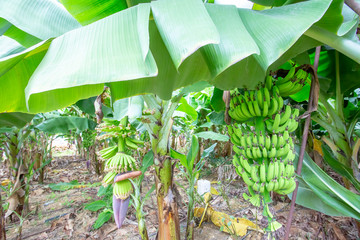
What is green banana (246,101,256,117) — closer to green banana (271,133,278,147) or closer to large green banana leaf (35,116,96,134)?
Answer: green banana (271,133,278,147)

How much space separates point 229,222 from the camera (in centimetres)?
136

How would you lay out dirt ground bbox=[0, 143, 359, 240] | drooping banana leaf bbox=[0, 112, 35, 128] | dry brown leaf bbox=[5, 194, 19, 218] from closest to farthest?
drooping banana leaf bbox=[0, 112, 35, 128] → dirt ground bbox=[0, 143, 359, 240] → dry brown leaf bbox=[5, 194, 19, 218]

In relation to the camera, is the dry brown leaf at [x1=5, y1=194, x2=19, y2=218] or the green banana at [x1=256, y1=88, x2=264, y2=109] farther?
the dry brown leaf at [x1=5, y1=194, x2=19, y2=218]

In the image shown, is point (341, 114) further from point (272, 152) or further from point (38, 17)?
point (38, 17)

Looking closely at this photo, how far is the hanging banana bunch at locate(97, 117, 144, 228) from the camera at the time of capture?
92 cm

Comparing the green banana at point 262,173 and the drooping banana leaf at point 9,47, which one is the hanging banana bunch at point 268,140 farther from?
the drooping banana leaf at point 9,47

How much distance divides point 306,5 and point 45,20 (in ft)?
3.55

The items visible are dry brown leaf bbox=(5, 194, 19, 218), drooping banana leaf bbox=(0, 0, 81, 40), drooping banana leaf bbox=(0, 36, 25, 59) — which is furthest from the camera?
dry brown leaf bbox=(5, 194, 19, 218)

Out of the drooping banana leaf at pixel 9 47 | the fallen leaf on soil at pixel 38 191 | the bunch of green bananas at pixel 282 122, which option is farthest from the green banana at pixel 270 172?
the fallen leaf on soil at pixel 38 191

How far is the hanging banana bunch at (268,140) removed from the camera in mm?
720

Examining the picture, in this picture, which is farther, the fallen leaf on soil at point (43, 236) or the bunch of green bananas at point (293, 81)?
the fallen leaf on soil at point (43, 236)

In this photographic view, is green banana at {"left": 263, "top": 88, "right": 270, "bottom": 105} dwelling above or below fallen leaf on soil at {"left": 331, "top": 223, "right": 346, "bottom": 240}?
above

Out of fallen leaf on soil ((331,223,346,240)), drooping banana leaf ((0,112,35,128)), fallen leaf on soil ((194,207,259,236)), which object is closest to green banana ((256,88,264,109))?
fallen leaf on soil ((194,207,259,236))

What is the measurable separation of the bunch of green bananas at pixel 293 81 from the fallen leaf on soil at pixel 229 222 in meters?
1.09
